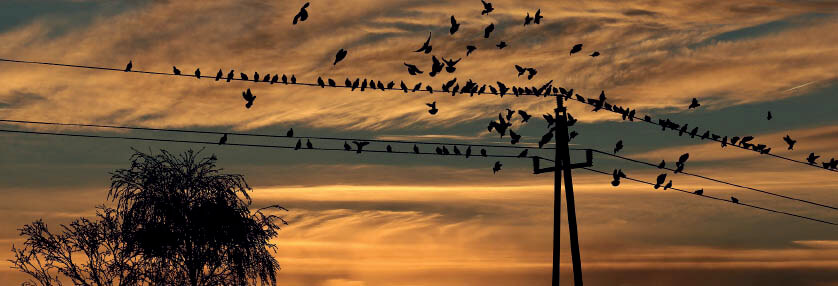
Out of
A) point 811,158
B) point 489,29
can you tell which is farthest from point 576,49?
point 811,158

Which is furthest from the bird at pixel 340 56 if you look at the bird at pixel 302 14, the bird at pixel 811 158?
the bird at pixel 811 158

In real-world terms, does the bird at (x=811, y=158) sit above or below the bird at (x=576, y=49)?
below

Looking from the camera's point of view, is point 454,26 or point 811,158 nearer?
point 454,26

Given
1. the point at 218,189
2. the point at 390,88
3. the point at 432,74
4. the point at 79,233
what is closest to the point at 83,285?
the point at 79,233

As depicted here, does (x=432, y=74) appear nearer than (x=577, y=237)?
Yes

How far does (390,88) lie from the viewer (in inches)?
669

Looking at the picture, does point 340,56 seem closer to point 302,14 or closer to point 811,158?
point 302,14

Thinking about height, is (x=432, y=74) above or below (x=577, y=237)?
above

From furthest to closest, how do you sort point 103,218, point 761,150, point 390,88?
point 103,218
point 761,150
point 390,88

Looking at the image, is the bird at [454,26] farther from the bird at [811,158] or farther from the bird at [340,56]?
the bird at [811,158]

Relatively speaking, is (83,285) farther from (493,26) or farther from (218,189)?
(493,26)

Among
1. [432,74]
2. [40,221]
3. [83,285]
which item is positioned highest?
[432,74]

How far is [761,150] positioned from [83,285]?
2212 cm

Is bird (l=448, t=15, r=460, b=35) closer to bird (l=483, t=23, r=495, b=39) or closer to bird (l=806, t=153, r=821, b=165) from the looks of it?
bird (l=483, t=23, r=495, b=39)
